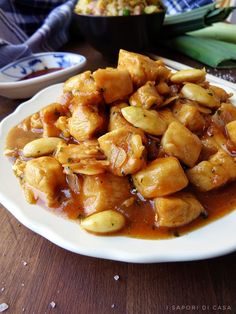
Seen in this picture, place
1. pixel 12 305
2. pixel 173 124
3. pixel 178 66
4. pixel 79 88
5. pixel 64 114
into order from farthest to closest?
1. pixel 178 66
2. pixel 64 114
3. pixel 79 88
4. pixel 173 124
5. pixel 12 305

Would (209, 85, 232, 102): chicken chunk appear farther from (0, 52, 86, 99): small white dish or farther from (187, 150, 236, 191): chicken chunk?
(0, 52, 86, 99): small white dish

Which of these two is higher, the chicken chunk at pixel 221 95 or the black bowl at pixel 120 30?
the black bowl at pixel 120 30

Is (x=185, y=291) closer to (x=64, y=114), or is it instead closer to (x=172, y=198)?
(x=172, y=198)

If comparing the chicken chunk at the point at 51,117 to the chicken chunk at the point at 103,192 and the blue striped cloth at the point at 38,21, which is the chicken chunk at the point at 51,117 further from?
the blue striped cloth at the point at 38,21

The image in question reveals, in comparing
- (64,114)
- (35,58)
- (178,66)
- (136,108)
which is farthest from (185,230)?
(35,58)

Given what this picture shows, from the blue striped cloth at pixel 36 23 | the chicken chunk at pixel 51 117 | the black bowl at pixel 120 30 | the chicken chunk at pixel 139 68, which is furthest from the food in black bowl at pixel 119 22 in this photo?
the chicken chunk at pixel 51 117
